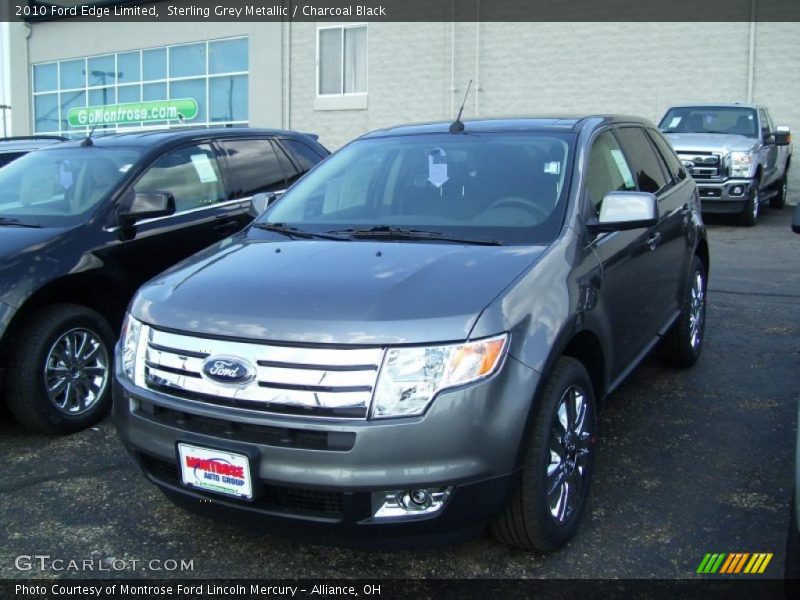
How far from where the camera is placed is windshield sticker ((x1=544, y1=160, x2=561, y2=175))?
3.93 m

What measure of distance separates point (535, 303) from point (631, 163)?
199 centimetres

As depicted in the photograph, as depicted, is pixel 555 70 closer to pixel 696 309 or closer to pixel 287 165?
pixel 287 165

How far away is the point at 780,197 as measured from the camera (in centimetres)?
1572

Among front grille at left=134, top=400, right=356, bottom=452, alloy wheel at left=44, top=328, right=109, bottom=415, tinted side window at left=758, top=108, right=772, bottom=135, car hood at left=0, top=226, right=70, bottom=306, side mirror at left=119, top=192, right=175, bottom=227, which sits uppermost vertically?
tinted side window at left=758, top=108, right=772, bottom=135

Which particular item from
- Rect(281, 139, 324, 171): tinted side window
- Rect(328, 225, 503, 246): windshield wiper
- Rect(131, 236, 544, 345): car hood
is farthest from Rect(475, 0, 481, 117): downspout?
Rect(131, 236, 544, 345): car hood

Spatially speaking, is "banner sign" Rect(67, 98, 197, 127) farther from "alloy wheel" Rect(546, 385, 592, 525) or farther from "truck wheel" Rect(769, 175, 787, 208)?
"alloy wheel" Rect(546, 385, 592, 525)

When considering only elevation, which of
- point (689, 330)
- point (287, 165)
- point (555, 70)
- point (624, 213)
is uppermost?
point (555, 70)

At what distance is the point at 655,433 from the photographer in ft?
14.8

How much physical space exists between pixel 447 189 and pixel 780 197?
13699 mm

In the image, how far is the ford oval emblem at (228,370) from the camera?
283 cm

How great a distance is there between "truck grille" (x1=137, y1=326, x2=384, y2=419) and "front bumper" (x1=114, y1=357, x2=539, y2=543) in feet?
0.13

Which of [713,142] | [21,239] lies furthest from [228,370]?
[713,142]

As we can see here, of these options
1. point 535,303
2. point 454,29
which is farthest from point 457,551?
point 454,29

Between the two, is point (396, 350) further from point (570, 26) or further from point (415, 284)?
point (570, 26)
